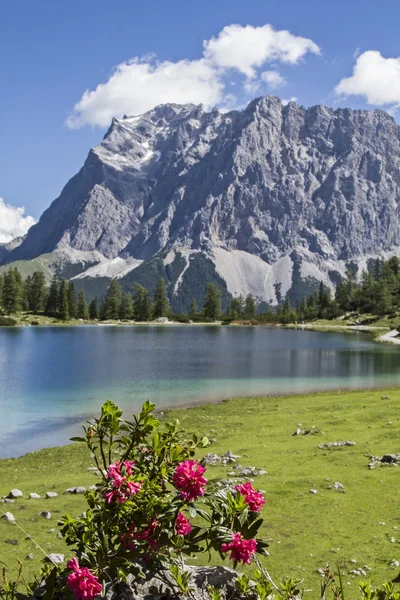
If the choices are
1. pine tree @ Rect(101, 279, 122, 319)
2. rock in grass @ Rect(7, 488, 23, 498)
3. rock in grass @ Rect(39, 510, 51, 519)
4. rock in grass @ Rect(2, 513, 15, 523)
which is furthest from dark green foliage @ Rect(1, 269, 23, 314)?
rock in grass @ Rect(39, 510, 51, 519)

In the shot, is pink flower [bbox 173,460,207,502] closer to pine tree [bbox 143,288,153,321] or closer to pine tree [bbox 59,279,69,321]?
pine tree [bbox 59,279,69,321]

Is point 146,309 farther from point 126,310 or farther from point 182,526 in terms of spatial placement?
point 182,526

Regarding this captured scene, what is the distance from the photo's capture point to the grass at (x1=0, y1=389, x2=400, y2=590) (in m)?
9.89

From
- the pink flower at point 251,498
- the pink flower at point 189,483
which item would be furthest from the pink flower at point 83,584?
the pink flower at point 251,498

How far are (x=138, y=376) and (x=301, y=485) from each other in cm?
3728

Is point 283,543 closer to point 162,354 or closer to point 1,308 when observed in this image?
point 162,354

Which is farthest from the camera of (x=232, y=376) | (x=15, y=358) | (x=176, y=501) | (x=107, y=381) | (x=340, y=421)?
(x=15, y=358)

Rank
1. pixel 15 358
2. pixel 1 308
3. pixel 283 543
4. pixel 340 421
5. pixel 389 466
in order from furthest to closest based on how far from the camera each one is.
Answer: pixel 1 308 < pixel 15 358 < pixel 340 421 < pixel 389 466 < pixel 283 543

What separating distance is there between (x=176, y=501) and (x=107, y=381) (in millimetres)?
43025

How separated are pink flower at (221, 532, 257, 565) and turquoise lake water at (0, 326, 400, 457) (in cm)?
2121

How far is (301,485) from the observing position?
45.9ft

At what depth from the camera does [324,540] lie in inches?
412

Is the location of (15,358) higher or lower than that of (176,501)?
lower

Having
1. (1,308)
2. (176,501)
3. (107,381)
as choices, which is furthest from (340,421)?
(1,308)
